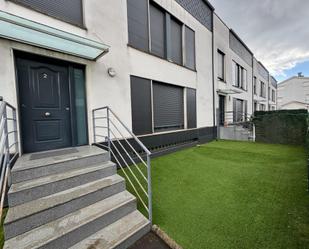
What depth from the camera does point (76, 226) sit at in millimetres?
1771

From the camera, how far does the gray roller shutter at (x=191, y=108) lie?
700 centimetres

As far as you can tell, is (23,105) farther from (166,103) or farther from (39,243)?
(166,103)

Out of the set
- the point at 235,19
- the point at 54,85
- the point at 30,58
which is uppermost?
the point at 235,19

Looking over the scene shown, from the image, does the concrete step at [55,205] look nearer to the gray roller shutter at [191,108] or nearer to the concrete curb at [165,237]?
the concrete curb at [165,237]

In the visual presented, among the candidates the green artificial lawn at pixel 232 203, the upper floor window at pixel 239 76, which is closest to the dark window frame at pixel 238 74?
the upper floor window at pixel 239 76

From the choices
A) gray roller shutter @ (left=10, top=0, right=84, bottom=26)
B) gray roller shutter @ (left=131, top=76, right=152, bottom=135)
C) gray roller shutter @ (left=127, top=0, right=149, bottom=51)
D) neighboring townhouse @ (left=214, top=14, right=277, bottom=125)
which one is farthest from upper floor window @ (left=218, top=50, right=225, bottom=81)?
gray roller shutter @ (left=10, top=0, right=84, bottom=26)

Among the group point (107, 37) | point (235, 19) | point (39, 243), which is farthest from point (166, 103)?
point (235, 19)

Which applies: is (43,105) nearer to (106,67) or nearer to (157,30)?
(106,67)

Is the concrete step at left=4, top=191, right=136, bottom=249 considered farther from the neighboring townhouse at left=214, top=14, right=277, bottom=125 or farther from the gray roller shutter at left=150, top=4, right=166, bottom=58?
the neighboring townhouse at left=214, top=14, right=277, bottom=125

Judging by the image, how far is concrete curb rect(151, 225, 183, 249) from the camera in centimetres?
183

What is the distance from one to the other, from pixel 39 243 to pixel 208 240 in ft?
5.80

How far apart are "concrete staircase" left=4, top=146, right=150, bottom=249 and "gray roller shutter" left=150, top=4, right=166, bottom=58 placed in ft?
15.1

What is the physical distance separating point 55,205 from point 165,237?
1.35m

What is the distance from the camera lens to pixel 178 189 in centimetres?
317
